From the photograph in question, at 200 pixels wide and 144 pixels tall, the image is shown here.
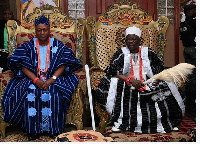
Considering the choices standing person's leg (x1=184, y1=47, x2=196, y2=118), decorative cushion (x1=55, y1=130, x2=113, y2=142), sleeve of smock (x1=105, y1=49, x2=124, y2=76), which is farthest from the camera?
standing person's leg (x1=184, y1=47, x2=196, y2=118)

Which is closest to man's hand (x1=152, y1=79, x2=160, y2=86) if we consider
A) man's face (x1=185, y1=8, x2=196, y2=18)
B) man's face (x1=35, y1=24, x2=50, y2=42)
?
man's face (x1=35, y1=24, x2=50, y2=42)

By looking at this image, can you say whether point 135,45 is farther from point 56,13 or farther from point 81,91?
point 56,13

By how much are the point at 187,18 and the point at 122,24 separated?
3.66 ft

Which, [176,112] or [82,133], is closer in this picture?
[82,133]

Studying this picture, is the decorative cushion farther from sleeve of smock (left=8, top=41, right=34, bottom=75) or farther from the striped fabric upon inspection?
sleeve of smock (left=8, top=41, right=34, bottom=75)

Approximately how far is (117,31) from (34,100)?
153 cm

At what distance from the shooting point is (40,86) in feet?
10.6

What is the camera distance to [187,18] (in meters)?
4.56

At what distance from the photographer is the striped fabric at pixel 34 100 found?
3.17 meters

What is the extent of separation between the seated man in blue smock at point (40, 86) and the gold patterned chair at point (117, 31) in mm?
591

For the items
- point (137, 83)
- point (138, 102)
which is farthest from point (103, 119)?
point (137, 83)

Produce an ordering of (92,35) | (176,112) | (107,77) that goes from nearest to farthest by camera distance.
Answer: (176,112), (107,77), (92,35)

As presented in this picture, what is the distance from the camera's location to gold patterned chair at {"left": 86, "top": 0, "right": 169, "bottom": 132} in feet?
13.1

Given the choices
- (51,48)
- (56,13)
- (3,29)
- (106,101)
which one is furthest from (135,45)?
(3,29)
